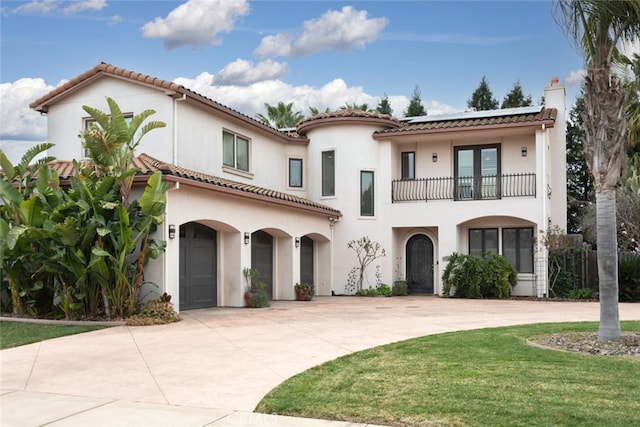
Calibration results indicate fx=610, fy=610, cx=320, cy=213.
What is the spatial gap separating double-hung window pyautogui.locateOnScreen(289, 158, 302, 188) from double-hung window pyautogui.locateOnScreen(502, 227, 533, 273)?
8428 millimetres

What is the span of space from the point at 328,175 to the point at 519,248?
7.92 meters

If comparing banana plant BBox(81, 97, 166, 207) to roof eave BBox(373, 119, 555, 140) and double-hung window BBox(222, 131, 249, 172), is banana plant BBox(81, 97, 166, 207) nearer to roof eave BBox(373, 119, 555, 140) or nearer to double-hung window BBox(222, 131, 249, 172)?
double-hung window BBox(222, 131, 249, 172)

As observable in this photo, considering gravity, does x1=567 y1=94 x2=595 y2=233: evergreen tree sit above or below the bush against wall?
above

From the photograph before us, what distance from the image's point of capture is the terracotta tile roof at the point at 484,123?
2164 cm

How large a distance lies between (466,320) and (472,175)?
10.8 meters

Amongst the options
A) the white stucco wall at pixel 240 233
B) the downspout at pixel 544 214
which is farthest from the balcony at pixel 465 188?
the white stucco wall at pixel 240 233

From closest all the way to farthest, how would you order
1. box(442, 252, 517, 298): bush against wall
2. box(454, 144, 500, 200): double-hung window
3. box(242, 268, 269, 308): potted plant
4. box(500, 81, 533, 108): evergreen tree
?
box(242, 268, 269, 308): potted plant < box(442, 252, 517, 298): bush against wall < box(454, 144, 500, 200): double-hung window < box(500, 81, 533, 108): evergreen tree

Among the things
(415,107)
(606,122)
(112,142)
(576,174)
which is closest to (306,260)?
(112,142)

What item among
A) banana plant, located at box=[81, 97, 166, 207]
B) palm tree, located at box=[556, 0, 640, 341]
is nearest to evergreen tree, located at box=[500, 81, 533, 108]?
palm tree, located at box=[556, 0, 640, 341]

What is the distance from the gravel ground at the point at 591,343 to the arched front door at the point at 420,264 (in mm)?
13550

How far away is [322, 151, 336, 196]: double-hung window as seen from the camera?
962 inches

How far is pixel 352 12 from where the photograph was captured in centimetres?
1599

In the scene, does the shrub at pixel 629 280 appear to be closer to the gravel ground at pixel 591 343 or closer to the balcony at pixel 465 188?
the balcony at pixel 465 188

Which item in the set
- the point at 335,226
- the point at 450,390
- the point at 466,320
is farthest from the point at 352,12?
the point at 450,390
